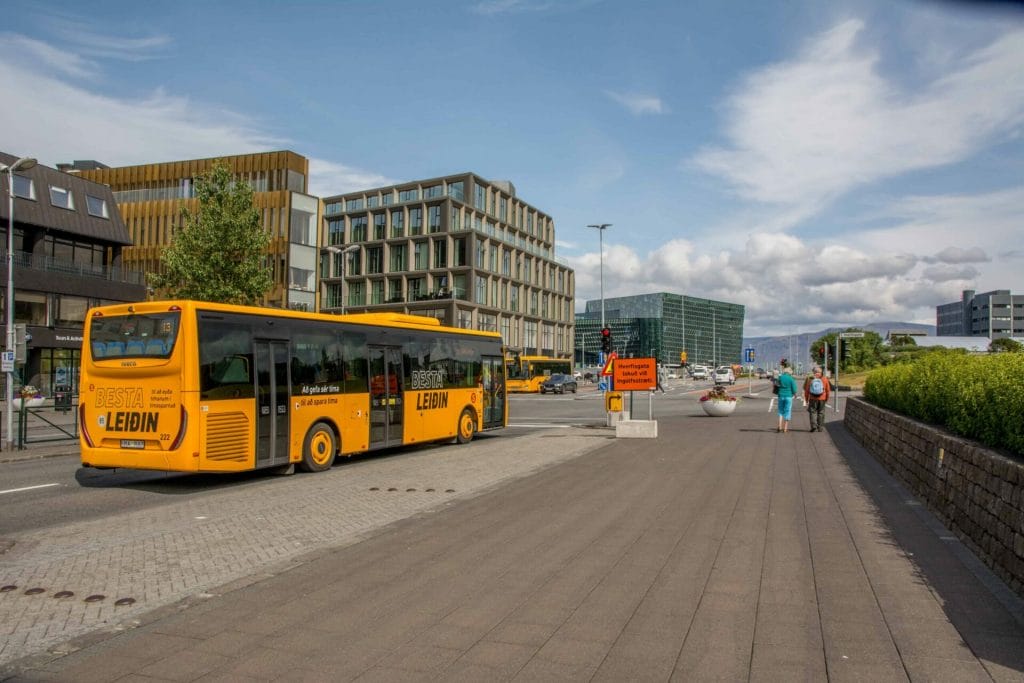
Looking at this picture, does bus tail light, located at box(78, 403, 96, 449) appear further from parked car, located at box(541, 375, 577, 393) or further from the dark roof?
parked car, located at box(541, 375, 577, 393)

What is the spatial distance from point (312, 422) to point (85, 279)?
3798 cm

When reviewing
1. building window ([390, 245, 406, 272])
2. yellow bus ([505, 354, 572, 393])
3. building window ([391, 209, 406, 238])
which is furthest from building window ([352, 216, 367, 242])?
yellow bus ([505, 354, 572, 393])

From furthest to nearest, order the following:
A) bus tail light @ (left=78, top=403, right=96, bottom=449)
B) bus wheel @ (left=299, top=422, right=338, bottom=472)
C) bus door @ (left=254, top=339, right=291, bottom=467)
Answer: bus wheel @ (left=299, top=422, right=338, bottom=472) → bus door @ (left=254, top=339, right=291, bottom=467) → bus tail light @ (left=78, top=403, right=96, bottom=449)

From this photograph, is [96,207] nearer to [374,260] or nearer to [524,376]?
[524,376]

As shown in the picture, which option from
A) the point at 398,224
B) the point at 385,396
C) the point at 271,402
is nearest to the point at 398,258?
the point at 398,224

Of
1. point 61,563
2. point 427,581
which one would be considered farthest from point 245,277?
point 427,581

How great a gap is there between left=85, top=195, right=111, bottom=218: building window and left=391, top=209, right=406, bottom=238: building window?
36.0m

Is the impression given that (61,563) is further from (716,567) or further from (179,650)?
(716,567)

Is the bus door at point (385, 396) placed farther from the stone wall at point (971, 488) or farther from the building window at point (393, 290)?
the building window at point (393, 290)

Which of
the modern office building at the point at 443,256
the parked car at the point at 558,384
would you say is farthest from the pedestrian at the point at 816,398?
the modern office building at the point at 443,256

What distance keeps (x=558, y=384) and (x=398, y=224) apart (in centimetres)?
3106

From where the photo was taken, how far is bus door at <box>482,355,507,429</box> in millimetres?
19422

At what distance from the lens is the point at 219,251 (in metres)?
27.4

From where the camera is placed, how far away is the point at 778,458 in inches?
569
